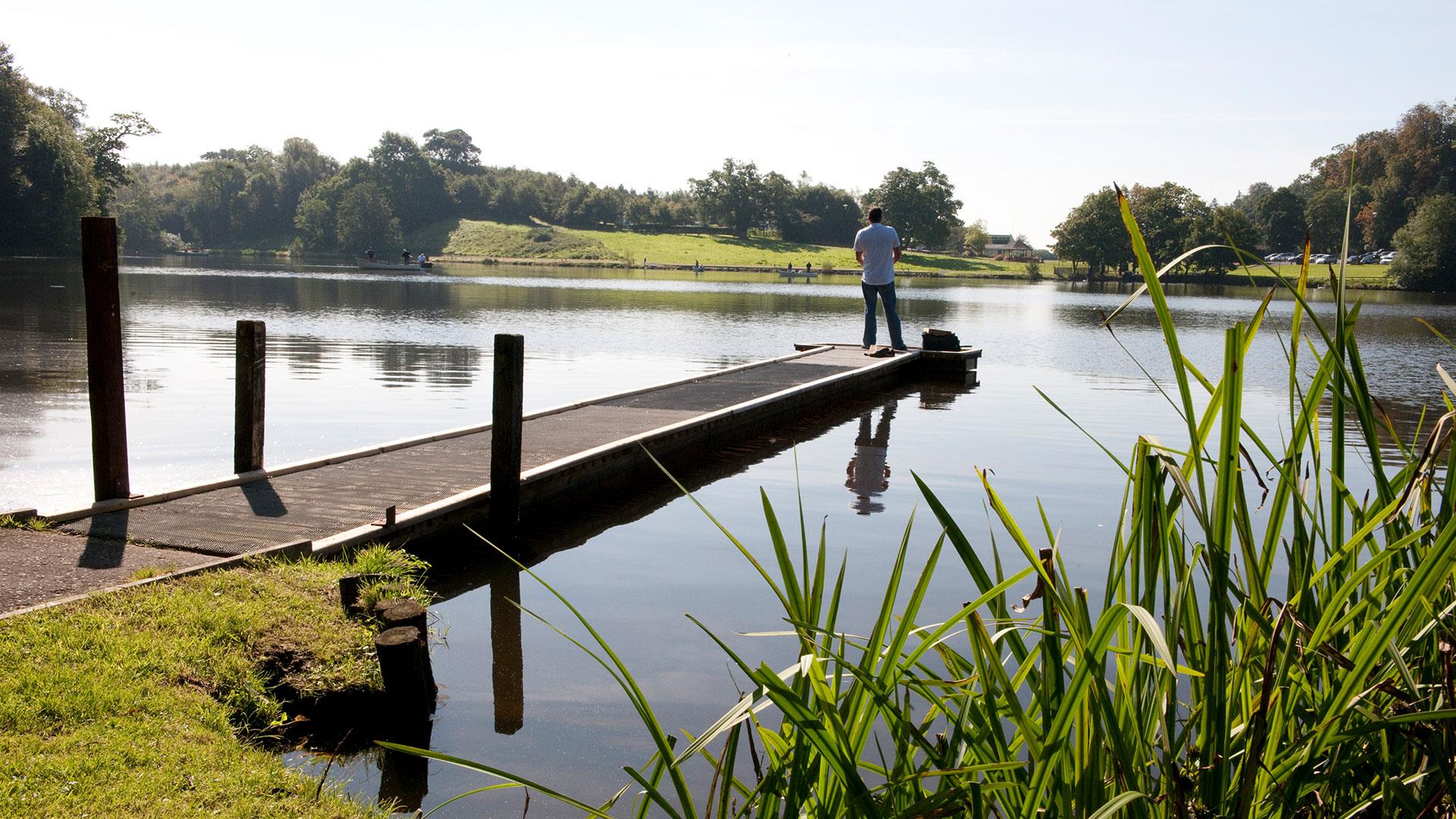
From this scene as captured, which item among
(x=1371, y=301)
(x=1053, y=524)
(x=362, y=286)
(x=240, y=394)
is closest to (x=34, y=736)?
(x=240, y=394)

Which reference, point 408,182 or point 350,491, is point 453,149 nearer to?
point 408,182

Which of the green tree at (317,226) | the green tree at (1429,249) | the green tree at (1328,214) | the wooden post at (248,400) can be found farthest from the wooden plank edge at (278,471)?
the green tree at (317,226)

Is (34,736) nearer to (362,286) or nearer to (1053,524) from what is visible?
(1053,524)

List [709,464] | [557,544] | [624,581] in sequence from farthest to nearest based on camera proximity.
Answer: [709,464] → [557,544] → [624,581]

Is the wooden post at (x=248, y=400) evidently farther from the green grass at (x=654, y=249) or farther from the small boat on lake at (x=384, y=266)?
the green grass at (x=654, y=249)

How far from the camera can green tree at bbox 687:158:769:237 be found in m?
106

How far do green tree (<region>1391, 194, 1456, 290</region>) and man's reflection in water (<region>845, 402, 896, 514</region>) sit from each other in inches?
2541

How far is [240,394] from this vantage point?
24.4 feet

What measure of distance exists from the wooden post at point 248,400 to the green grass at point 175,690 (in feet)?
7.15

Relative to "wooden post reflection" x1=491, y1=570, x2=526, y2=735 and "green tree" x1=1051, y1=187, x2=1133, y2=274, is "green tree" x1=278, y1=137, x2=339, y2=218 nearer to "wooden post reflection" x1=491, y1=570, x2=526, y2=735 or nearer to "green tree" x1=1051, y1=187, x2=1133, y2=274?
"green tree" x1=1051, y1=187, x2=1133, y2=274

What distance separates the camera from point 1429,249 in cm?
6450

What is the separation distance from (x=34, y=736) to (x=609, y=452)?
5571mm

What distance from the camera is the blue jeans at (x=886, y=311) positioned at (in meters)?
15.7

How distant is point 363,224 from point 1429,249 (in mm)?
83662
